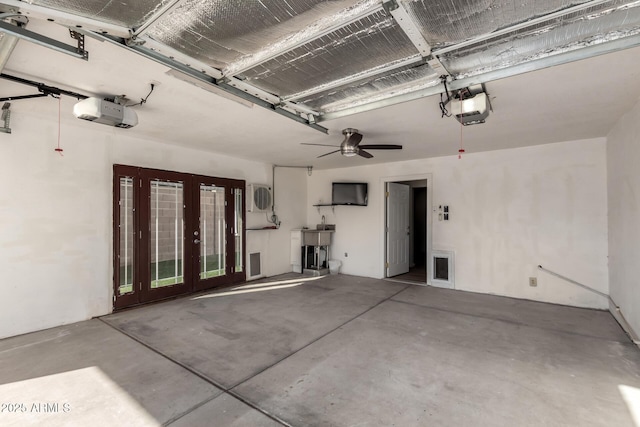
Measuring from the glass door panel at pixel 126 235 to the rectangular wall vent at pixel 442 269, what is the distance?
201 inches

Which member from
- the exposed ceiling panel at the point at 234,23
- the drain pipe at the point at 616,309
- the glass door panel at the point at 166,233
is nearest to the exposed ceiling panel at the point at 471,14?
the exposed ceiling panel at the point at 234,23

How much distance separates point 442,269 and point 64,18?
5.86m

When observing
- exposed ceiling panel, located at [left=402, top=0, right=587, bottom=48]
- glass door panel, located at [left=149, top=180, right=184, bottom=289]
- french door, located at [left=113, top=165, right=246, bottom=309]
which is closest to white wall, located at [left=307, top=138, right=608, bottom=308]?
french door, located at [left=113, top=165, right=246, bottom=309]

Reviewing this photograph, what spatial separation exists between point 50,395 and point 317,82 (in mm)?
3203

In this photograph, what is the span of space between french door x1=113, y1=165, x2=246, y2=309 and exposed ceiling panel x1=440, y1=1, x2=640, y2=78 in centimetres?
430

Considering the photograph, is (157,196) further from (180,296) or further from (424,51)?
(424,51)

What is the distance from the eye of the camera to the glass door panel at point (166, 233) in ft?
15.1

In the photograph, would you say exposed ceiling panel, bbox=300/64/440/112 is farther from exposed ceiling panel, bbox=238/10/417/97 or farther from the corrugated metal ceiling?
exposed ceiling panel, bbox=238/10/417/97

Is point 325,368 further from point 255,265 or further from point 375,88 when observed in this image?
point 255,265

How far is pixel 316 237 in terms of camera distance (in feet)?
22.6

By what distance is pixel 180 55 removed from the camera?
82.4 inches

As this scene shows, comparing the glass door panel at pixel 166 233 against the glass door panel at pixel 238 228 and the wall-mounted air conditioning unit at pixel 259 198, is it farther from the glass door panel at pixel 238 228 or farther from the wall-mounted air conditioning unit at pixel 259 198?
the wall-mounted air conditioning unit at pixel 259 198

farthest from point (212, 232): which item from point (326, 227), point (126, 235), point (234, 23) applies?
point (234, 23)

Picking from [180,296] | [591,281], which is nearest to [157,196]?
[180,296]
